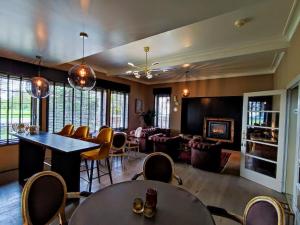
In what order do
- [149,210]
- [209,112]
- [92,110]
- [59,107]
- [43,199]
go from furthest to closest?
[209,112], [92,110], [59,107], [43,199], [149,210]

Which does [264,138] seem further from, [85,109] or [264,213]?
[85,109]

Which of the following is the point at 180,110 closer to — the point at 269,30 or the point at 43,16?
the point at 269,30

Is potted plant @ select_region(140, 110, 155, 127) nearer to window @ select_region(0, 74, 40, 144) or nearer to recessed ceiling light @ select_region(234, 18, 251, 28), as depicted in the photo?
window @ select_region(0, 74, 40, 144)

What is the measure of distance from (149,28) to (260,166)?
3744mm

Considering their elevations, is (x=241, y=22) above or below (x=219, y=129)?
above

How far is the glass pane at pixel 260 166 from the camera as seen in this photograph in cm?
358

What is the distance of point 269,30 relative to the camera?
302cm

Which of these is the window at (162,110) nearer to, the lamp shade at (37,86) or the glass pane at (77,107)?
the glass pane at (77,107)

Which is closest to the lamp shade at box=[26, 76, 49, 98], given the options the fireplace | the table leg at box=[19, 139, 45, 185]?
the table leg at box=[19, 139, 45, 185]

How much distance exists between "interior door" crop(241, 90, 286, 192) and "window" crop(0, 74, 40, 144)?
5.47 m

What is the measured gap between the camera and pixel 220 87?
6820 millimetres

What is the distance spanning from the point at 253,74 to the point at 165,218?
643 centimetres

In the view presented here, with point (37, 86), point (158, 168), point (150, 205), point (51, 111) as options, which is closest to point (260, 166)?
point (158, 168)

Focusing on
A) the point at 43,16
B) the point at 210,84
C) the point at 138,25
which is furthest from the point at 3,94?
the point at 210,84
